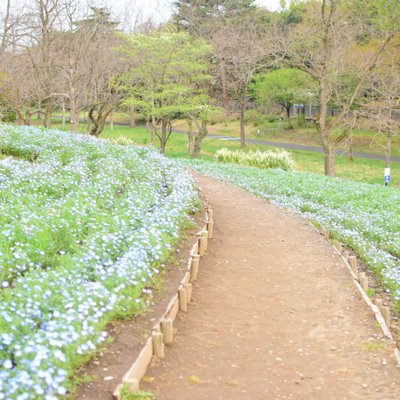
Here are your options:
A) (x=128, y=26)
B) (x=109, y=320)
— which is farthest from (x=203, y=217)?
(x=128, y=26)

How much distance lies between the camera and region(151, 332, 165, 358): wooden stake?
4789 mm

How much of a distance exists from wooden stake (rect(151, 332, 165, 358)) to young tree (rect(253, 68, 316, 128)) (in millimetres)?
31568

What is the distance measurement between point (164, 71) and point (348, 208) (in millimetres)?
15214

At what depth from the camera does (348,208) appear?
1312 cm

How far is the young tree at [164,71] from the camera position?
84.1ft

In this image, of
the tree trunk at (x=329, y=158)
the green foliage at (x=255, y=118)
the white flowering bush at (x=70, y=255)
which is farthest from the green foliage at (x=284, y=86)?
the white flowering bush at (x=70, y=255)

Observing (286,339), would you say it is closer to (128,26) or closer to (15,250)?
(15,250)

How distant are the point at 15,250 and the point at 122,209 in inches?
76.8

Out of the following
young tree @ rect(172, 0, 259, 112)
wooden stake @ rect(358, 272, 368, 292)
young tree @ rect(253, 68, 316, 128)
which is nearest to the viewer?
wooden stake @ rect(358, 272, 368, 292)

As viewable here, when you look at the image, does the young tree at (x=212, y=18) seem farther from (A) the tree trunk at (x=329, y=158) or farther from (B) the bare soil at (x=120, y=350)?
(B) the bare soil at (x=120, y=350)

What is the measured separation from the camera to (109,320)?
16.4 feet

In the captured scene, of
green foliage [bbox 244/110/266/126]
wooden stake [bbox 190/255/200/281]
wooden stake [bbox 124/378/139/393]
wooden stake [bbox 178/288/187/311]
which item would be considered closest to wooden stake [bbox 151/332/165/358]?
wooden stake [bbox 124/378/139/393]

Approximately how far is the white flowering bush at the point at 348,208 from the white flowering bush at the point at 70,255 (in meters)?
2.97

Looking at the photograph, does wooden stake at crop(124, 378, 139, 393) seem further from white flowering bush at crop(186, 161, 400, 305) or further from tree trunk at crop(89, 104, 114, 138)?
tree trunk at crop(89, 104, 114, 138)
